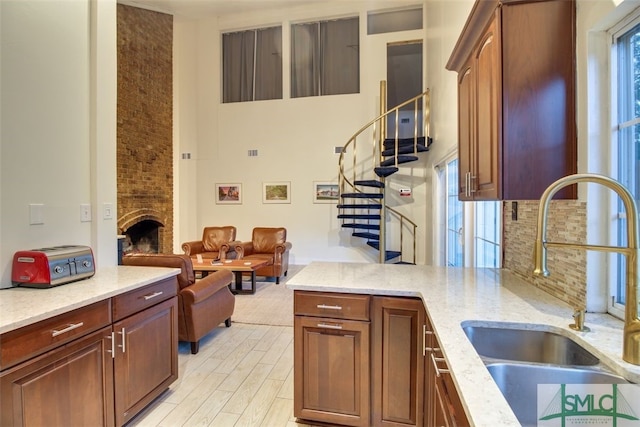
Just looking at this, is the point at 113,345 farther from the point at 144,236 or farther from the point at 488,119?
the point at 144,236

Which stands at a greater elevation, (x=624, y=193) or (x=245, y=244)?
(x=624, y=193)

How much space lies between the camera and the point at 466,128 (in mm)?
2012

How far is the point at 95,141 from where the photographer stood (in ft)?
7.50

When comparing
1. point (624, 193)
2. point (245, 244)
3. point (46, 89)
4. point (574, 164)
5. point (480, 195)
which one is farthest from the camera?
point (245, 244)

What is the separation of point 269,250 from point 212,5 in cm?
515

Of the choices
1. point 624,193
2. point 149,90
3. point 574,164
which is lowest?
point 624,193

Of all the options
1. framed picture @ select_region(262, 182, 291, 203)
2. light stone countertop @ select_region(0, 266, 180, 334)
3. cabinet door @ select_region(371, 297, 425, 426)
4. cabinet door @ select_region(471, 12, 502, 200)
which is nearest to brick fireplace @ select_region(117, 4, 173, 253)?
framed picture @ select_region(262, 182, 291, 203)

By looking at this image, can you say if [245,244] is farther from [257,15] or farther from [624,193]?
[624,193]

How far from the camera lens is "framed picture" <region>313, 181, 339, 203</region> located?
671 cm

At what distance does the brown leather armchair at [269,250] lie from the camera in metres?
5.34

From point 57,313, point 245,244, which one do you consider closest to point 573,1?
point 57,313

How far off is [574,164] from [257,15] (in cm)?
731

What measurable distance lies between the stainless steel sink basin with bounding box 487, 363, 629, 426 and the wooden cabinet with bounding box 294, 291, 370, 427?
75cm

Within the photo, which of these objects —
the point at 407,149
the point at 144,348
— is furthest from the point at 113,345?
the point at 407,149
